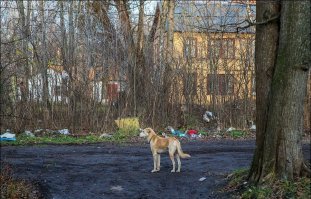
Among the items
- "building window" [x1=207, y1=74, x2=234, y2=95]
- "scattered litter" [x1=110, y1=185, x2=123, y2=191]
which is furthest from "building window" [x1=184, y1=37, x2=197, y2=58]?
"scattered litter" [x1=110, y1=185, x2=123, y2=191]

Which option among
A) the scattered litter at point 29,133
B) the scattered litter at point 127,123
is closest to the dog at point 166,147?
the scattered litter at point 127,123

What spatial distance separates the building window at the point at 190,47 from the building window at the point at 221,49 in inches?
30.1

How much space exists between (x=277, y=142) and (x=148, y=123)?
12.9 metres

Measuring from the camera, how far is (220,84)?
71.8ft

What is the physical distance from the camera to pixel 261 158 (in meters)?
8.82

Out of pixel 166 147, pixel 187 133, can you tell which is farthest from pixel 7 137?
pixel 166 147

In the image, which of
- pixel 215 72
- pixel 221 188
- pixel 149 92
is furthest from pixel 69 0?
pixel 221 188

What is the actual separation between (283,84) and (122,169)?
17.6ft

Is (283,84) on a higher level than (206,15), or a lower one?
lower

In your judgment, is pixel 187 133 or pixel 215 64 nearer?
→ pixel 187 133

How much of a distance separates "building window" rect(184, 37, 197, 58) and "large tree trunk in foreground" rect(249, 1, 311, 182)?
1321 centimetres

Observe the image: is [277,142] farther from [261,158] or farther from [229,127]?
[229,127]

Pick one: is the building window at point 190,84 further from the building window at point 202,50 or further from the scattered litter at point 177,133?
the scattered litter at point 177,133

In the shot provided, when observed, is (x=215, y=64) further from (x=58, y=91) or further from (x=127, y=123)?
(x=58, y=91)
